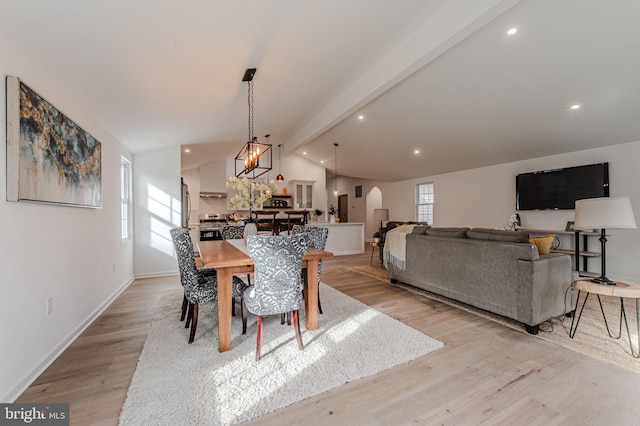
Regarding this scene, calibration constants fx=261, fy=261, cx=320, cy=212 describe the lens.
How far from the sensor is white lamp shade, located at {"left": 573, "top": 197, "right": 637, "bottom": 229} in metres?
2.16

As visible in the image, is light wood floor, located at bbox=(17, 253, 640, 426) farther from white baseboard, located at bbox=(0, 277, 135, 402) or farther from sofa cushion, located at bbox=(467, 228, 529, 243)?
sofa cushion, located at bbox=(467, 228, 529, 243)

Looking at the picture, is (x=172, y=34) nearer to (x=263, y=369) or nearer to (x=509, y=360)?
(x=263, y=369)

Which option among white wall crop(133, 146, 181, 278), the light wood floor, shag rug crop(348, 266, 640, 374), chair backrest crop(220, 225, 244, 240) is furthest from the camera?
white wall crop(133, 146, 181, 278)

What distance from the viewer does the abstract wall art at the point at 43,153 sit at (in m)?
1.64

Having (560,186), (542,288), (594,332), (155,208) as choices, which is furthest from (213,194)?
(560,186)

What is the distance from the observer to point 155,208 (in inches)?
191

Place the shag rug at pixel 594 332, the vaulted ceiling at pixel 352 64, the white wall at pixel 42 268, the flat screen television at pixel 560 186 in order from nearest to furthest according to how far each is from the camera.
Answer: the white wall at pixel 42 268, the vaulted ceiling at pixel 352 64, the shag rug at pixel 594 332, the flat screen television at pixel 560 186

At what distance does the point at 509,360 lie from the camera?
2.06 m

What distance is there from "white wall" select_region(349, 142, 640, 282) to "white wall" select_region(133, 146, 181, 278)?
6.83 m

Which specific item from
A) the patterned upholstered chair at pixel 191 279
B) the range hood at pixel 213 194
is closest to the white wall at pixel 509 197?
the range hood at pixel 213 194

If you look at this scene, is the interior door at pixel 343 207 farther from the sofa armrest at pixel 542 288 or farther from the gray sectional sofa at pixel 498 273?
the sofa armrest at pixel 542 288

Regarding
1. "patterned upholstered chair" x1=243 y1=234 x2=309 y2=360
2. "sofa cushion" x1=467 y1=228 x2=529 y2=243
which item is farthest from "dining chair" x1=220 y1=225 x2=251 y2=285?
"sofa cushion" x1=467 y1=228 x2=529 y2=243

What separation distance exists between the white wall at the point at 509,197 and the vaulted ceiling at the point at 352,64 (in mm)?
385

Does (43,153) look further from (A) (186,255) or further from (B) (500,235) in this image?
(B) (500,235)
